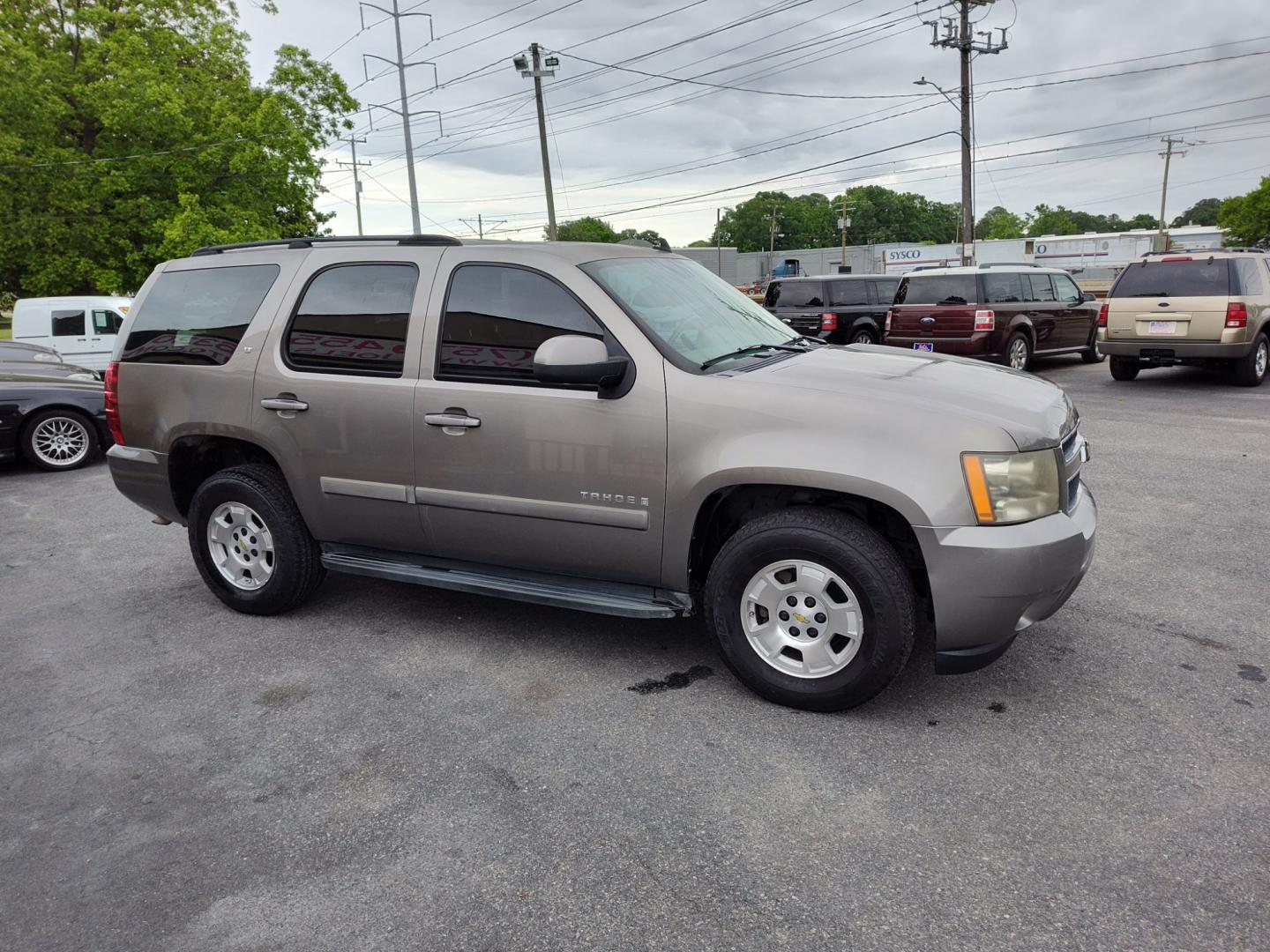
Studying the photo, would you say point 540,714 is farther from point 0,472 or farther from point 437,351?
point 0,472

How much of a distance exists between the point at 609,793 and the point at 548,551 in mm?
1200

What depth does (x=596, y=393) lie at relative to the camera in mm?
3736

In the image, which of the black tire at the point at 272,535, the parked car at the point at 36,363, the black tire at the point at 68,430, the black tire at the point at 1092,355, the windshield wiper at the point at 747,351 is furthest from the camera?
the black tire at the point at 1092,355

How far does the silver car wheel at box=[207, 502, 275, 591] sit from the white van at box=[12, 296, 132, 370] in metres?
15.0

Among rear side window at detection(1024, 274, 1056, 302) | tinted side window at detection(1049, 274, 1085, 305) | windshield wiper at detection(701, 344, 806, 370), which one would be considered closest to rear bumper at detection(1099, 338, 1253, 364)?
rear side window at detection(1024, 274, 1056, 302)

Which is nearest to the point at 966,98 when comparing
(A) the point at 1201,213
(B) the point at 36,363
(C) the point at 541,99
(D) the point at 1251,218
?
(C) the point at 541,99

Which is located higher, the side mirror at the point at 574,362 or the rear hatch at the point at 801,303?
the rear hatch at the point at 801,303

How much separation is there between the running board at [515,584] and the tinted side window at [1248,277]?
11510 millimetres

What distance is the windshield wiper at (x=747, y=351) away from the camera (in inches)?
149

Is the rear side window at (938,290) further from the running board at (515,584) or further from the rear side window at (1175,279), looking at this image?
the running board at (515,584)

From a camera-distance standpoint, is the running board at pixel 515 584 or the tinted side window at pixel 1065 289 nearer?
the running board at pixel 515 584

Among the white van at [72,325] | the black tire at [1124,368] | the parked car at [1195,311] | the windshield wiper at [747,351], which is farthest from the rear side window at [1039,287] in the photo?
the white van at [72,325]

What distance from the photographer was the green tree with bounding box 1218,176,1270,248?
229 feet

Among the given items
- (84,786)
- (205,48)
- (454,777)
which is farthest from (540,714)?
(205,48)
